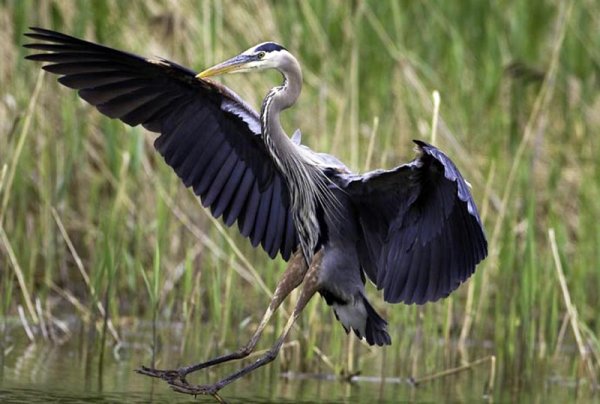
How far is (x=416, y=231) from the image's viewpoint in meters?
5.26

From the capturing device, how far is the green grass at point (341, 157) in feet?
20.6

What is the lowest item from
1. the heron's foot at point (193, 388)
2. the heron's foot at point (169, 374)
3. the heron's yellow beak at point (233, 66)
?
the heron's foot at point (193, 388)

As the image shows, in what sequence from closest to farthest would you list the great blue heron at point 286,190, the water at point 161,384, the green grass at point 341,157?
1. the great blue heron at point 286,190
2. the water at point 161,384
3. the green grass at point 341,157

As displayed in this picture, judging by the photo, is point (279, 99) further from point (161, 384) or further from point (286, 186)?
point (161, 384)

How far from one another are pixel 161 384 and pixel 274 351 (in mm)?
985

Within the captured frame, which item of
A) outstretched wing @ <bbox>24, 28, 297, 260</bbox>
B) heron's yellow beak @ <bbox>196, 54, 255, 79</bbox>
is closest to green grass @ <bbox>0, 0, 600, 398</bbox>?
outstretched wing @ <bbox>24, 28, 297, 260</bbox>

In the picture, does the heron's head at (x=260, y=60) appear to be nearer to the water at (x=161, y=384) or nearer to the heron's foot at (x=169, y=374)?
the heron's foot at (x=169, y=374)

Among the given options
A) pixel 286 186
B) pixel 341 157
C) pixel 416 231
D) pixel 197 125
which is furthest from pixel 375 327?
pixel 341 157

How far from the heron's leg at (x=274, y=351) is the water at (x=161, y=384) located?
0.35m

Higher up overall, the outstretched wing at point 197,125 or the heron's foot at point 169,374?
the outstretched wing at point 197,125

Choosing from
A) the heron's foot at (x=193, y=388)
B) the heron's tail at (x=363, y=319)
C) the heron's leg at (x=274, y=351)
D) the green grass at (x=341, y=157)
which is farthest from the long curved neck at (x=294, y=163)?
the heron's foot at (x=193, y=388)

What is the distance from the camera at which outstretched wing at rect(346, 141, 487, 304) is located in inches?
197

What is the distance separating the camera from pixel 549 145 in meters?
8.80

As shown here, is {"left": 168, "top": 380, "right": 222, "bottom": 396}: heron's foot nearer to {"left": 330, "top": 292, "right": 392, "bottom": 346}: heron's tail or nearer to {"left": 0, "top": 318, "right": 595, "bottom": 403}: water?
{"left": 0, "top": 318, "right": 595, "bottom": 403}: water
